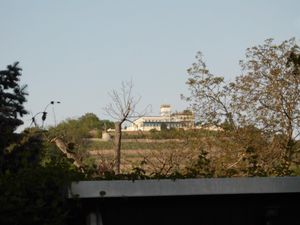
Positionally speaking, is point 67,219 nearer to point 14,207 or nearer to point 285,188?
point 14,207

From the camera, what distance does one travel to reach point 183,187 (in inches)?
→ 194

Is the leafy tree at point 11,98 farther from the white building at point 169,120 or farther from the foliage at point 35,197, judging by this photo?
the white building at point 169,120

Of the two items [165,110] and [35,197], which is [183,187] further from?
[165,110]

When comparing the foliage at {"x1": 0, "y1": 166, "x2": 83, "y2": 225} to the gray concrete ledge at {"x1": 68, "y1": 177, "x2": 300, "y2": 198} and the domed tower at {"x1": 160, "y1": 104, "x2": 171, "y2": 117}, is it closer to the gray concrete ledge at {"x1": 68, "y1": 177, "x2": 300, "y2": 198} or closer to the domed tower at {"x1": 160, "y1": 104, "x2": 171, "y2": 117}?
the gray concrete ledge at {"x1": 68, "y1": 177, "x2": 300, "y2": 198}

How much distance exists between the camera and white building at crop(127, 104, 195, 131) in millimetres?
17953

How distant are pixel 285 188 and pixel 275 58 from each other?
12890 mm

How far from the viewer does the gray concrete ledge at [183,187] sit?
15.6 feet

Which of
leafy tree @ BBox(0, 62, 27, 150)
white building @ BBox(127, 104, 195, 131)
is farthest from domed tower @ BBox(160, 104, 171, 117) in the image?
leafy tree @ BBox(0, 62, 27, 150)

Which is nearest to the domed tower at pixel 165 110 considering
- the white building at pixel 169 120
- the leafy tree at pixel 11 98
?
the white building at pixel 169 120

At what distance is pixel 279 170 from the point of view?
668 centimetres

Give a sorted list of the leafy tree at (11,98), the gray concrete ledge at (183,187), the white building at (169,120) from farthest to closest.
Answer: the white building at (169,120), the leafy tree at (11,98), the gray concrete ledge at (183,187)

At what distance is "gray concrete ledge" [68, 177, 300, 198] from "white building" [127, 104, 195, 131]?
12.0 metres

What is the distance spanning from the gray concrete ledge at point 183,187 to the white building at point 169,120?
39.3 ft

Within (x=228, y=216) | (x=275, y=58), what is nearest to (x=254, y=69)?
→ (x=275, y=58)
